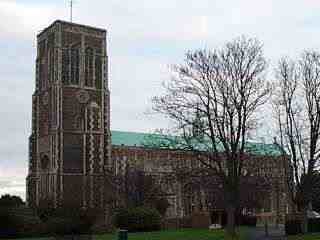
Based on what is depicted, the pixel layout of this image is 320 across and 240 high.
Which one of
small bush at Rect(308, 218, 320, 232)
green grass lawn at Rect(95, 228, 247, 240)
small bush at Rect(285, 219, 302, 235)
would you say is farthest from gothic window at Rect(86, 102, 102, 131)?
small bush at Rect(285, 219, 302, 235)

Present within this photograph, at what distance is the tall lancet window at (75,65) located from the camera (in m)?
76.5

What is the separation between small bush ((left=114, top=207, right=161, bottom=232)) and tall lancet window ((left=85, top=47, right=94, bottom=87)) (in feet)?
106

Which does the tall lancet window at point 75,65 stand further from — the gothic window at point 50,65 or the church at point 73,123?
the gothic window at point 50,65

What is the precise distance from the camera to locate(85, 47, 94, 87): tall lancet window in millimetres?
77500

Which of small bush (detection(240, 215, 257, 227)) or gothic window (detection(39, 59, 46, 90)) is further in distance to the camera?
gothic window (detection(39, 59, 46, 90))

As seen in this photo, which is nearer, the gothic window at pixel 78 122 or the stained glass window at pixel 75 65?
the gothic window at pixel 78 122

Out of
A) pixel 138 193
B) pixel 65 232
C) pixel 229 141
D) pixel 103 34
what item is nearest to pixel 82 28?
pixel 103 34

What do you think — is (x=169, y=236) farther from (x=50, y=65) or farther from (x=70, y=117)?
(x=50, y=65)

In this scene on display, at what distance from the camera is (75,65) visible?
253 ft

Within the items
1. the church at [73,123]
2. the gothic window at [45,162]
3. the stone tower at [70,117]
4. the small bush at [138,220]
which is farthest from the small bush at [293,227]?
the gothic window at [45,162]

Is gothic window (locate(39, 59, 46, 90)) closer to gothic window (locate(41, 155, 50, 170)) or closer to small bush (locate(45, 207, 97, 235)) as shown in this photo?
gothic window (locate(41, 155, 50, 170))

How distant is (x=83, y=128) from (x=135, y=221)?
29814 millimetres

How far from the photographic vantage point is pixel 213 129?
3266 centimetres

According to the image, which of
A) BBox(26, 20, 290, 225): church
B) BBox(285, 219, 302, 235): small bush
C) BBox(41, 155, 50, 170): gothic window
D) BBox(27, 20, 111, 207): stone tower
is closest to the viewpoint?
BBox(285, 219, 302, 235): small bush
